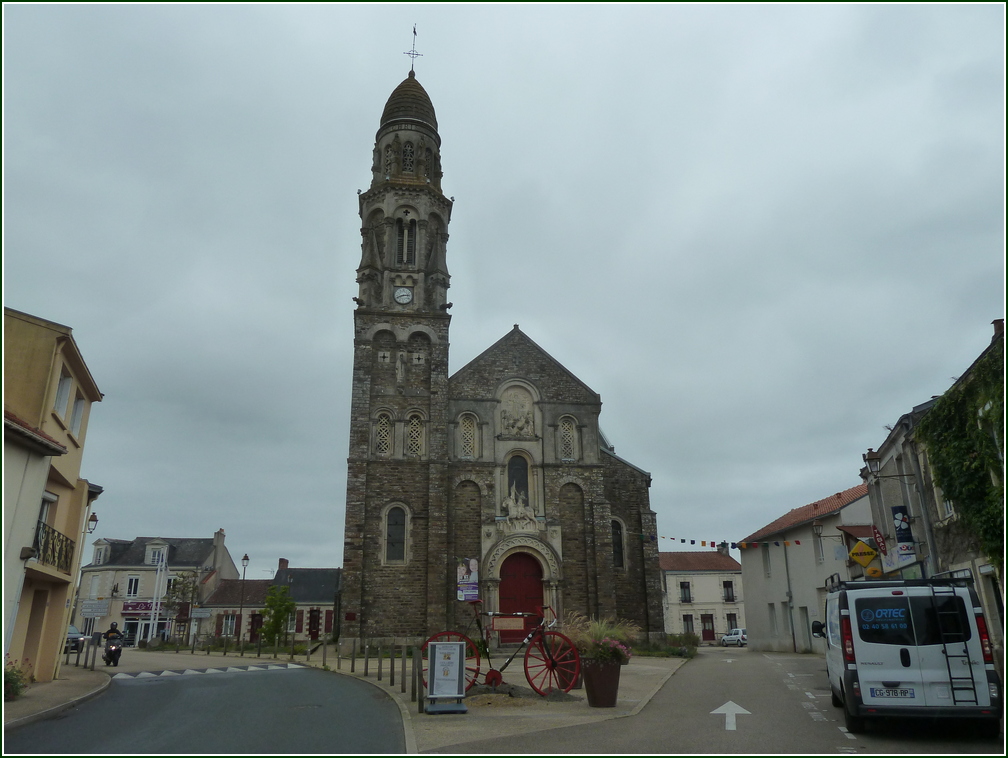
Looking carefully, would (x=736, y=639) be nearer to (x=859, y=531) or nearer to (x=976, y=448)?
(x=859, y=531)

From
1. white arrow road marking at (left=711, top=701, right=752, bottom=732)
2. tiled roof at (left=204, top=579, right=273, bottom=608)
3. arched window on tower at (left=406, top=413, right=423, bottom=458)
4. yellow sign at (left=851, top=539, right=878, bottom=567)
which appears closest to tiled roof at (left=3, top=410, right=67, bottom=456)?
white arrow road marking at (left=711, top=701, right=752, bottom=732)

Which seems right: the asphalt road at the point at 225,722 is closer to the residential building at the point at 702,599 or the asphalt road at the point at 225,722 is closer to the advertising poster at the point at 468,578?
the advertising poster at the point at 468,578

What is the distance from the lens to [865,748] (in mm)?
8578

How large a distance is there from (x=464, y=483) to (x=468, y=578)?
11.7ft

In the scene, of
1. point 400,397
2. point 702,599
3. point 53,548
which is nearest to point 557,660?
point 53,548

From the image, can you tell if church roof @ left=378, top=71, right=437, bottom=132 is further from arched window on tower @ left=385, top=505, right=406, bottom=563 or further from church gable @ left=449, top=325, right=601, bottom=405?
arched window on tower @ left=385, top=505, right=406, bottom=563

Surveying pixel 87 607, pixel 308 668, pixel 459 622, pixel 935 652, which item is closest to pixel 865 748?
pixel 935 652

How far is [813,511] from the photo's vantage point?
3117cm

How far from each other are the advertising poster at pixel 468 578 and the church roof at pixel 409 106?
20.1 meters

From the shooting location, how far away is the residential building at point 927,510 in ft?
41.2

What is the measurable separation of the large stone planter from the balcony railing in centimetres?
1040

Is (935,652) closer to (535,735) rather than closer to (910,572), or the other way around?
(535,735)

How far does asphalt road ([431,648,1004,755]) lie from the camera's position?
338 inches

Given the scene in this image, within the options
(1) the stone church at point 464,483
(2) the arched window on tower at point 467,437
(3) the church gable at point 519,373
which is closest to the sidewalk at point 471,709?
(1) the stone church at point 464,483
